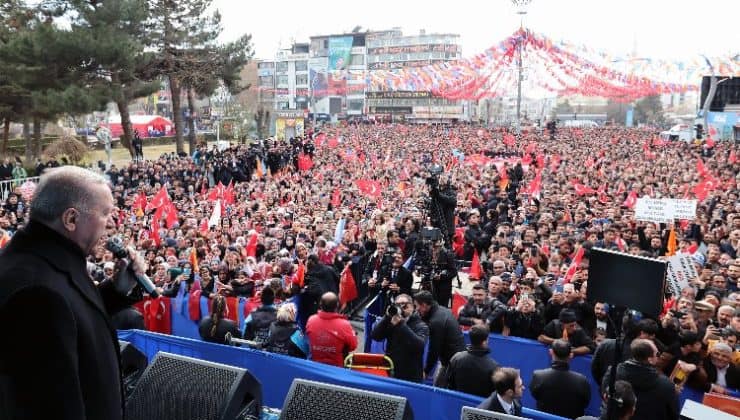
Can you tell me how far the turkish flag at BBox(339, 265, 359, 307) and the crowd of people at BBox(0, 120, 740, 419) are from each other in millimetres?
62

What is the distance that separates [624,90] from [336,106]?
61.1 meters

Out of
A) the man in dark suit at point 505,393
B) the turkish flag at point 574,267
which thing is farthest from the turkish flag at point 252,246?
the man in dark suit at point 505,393

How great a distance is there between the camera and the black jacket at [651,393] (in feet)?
15.3

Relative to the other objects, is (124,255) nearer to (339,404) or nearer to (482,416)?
(339,404)

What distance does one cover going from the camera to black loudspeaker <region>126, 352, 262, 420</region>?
12.6 ft

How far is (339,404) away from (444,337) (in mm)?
2806

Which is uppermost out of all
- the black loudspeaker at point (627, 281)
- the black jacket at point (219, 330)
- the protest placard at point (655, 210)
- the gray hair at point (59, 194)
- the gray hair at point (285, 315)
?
the gray hair at point (59, 194)

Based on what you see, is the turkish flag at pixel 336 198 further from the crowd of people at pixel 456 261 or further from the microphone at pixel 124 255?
the microphone at pixel 124 255

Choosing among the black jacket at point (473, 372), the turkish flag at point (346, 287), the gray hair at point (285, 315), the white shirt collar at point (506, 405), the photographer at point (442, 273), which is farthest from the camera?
the turkish flag at point (346, 287)

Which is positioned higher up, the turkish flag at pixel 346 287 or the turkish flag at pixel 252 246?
the turkish flag at pixel 252 246

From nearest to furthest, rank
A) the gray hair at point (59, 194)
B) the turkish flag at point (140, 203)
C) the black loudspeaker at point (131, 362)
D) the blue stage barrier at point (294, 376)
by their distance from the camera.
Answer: the gray hair at point (59, 194)
the black loudspeaker at point (131, 362)
the blue stage barrier at point (294, 376)
the turkish flag at point (140, 203)

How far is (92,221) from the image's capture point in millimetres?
2049

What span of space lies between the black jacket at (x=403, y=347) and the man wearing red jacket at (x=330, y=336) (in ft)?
1.01

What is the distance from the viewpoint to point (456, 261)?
12180 millimetres
